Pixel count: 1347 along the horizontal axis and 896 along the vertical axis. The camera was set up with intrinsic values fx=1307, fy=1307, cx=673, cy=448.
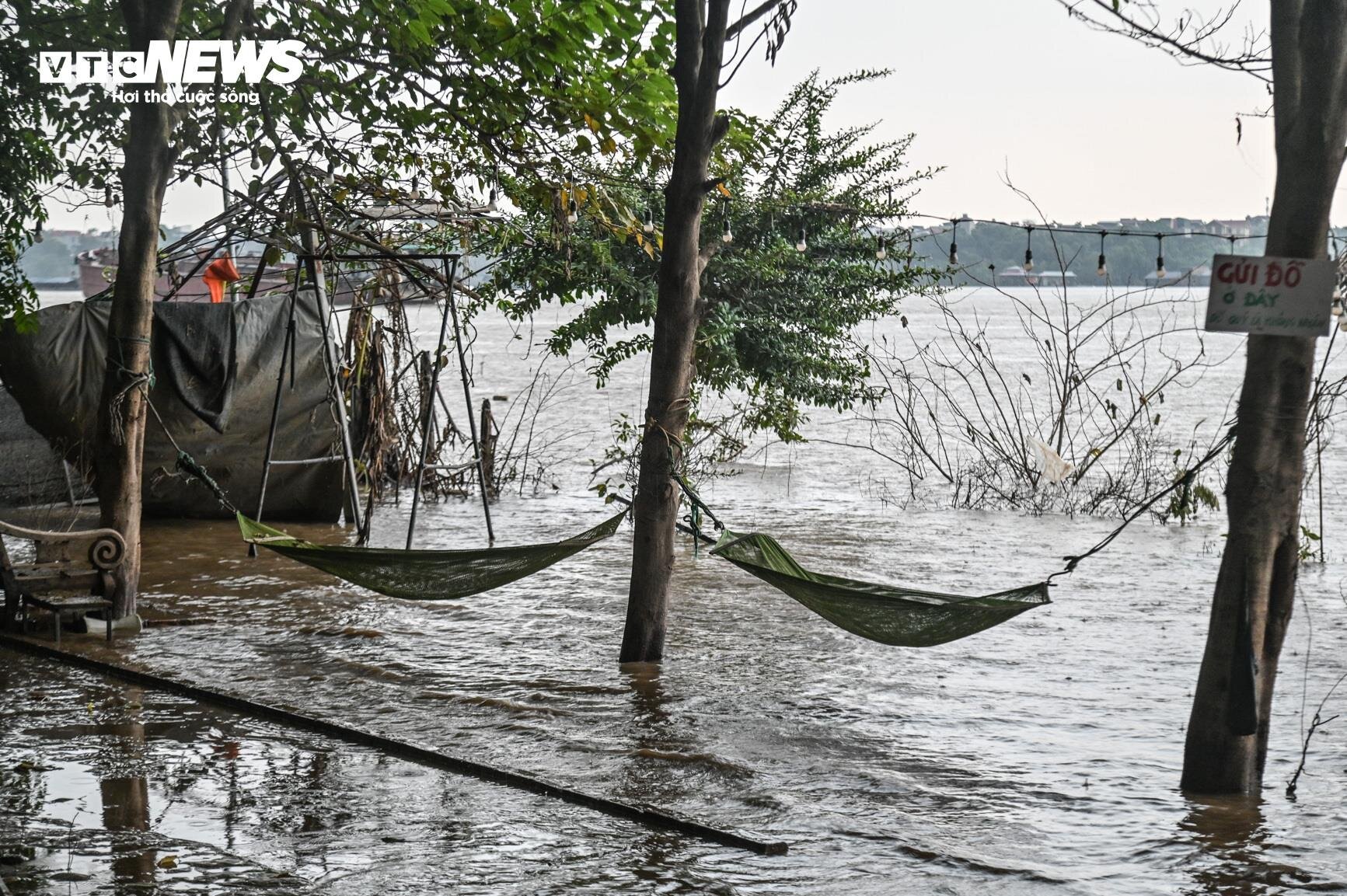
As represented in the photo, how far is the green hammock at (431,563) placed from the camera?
567 centimetres

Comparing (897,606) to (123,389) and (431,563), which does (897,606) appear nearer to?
(431,563)

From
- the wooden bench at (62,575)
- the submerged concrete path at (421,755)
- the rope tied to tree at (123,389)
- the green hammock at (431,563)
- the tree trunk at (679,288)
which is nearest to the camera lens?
the submerged concrete path at (421,755)

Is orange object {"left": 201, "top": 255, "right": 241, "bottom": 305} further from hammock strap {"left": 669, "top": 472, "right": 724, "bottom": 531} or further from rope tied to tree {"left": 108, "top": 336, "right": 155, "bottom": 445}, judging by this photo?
hammock strap {"left": 669, "top": 472, "right": 724, "bottom": 531}

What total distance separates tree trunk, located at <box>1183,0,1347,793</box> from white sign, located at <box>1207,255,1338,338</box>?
0.12 meters

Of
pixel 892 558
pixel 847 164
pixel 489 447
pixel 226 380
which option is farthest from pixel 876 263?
pixel 226 380

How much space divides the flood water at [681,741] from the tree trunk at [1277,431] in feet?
1.40

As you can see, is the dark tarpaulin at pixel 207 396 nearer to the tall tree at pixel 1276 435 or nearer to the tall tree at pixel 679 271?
the tall tree at pixel 679 271

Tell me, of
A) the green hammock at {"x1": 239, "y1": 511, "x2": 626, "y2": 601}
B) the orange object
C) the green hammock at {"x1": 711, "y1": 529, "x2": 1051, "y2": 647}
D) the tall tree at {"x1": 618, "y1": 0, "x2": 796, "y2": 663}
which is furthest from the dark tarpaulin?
the green hammock at {"x1": 711, "y1": 529, "x2": 1051, "y2": 647}

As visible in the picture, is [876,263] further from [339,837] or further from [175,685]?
[339,837]

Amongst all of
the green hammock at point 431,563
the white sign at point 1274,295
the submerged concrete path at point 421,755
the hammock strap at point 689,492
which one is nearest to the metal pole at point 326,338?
the green hammock at point 431,563

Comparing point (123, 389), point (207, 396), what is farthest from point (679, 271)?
point (207, 396)

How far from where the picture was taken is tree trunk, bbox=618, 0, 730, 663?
5.79 metres

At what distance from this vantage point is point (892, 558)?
967 cm

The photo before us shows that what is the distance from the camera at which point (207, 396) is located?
31.1ft
